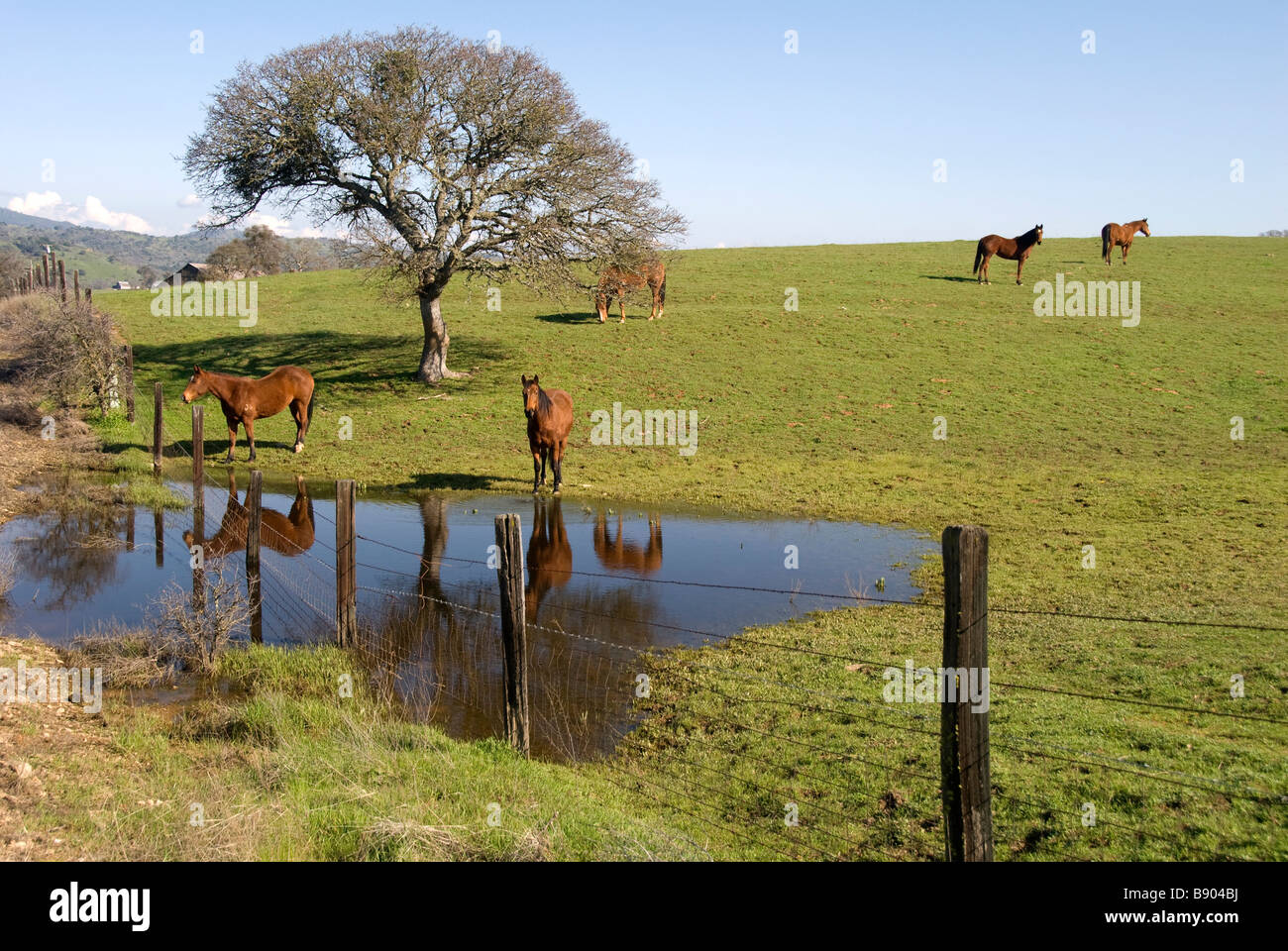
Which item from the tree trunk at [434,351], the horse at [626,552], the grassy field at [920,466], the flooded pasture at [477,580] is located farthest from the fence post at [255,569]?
the tree trunk at [434,351]

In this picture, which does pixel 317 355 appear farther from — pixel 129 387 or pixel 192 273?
pixel 192 273

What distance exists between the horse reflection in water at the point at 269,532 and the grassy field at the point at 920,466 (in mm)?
3202

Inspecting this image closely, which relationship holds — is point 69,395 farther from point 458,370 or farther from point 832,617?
point 832,617

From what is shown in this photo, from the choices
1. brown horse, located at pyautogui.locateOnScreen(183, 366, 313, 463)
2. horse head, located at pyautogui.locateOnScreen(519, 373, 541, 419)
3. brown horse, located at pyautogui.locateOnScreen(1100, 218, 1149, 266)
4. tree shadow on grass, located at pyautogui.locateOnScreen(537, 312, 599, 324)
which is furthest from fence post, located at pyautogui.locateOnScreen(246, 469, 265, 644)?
brown horse, located at pyautogui.locateOnScreen(1100, 218, 1149, 266)

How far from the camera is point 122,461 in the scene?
1867cm

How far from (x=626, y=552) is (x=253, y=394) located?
11364 millimetres

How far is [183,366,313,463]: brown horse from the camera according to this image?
19.7 metres

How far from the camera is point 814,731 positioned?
22.2 ft

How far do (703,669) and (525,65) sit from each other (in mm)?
21451

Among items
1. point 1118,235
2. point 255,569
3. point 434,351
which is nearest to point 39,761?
point 255,569

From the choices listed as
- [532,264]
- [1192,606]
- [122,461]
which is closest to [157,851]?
[1192,606]

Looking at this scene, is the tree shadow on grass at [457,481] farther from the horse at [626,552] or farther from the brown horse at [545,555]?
the horse at [626,552]

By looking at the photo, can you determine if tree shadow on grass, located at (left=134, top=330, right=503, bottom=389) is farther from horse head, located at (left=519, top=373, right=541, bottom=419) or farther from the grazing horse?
horse head, located at (left=519, top=373, right=541, bottom=419)

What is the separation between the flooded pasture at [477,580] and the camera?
812 cm
